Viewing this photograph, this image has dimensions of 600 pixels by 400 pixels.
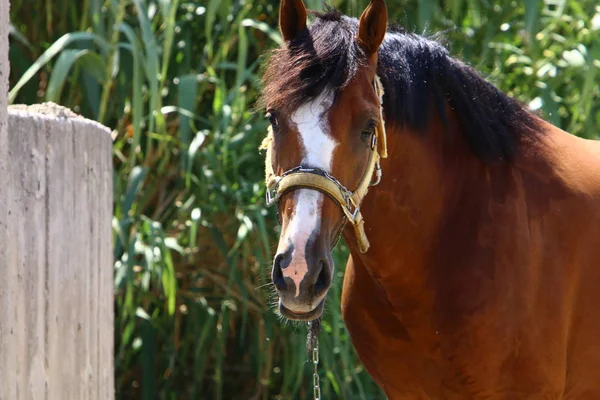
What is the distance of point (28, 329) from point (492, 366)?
3.59 ft

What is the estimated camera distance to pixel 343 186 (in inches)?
77.0

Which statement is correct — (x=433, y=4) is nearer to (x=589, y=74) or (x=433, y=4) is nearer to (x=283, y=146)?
(x=589, y=74)

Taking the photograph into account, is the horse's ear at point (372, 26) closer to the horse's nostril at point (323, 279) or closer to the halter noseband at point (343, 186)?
the halter noseband at point (343, 186)

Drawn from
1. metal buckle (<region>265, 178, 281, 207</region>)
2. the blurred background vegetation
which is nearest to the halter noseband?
metal buckle (<region>265, 178, 281, 207</region>)

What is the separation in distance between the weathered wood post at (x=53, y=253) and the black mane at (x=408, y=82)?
1.56 ft

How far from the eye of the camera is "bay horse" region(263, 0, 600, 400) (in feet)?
6.63

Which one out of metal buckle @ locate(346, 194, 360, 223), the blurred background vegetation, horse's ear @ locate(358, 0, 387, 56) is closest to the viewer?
metal buckle @ locate(346, 194, 360, 223)

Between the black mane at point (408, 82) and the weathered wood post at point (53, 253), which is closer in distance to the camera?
the weathered wood post at point (53, 253)

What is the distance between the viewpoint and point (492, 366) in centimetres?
220

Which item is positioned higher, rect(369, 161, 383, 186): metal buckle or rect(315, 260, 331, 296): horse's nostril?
rect(369, 161, 383, 186): metal buckle

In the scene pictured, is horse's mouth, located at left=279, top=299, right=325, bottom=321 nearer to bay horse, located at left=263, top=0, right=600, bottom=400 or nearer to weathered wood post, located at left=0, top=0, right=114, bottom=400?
bay horse, located at left=263, top=0, right=600, bottom=400

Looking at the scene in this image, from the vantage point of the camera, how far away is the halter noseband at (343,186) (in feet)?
6.26

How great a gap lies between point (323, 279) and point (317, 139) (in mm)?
300

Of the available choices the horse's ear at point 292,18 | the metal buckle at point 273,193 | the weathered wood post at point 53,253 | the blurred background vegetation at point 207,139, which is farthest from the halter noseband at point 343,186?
the blurred background vegetation at point 207,139
